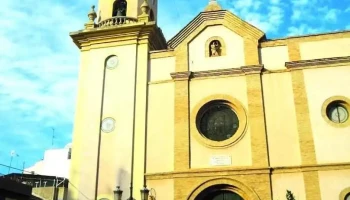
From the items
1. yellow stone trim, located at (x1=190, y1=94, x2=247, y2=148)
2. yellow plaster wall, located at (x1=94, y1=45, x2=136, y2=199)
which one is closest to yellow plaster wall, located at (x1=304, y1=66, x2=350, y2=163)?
yellow stone trim, located at (x1=190, y1=94, x2=247, y2=148)

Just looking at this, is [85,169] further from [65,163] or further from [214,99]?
[65,163]

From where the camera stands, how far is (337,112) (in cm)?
1953

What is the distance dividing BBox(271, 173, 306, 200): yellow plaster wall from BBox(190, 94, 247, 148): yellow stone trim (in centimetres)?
235

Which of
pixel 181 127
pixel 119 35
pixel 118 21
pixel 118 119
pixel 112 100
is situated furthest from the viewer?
pixel 118 21

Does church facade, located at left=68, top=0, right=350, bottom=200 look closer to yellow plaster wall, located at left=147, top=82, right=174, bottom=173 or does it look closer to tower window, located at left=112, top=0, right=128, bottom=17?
yellow plaster wall, located at left=147, top=82, right=174, bottom=173

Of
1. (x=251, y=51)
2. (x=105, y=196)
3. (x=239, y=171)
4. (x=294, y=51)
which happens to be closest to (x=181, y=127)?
(x=239, y=171)

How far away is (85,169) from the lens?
20.8 m

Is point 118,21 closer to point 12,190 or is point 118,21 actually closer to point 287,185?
point 12,190

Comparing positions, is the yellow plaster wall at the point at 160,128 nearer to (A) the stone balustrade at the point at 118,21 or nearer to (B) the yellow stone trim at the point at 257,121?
(B) the yellow stone trim at the point at 257,121

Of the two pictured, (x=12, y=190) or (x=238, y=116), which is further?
(x=238, y=116)

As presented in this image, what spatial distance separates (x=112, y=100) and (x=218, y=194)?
6822 mm

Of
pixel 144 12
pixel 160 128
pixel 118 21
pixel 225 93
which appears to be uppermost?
pixel 144 12

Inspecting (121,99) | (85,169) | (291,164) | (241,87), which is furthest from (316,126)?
(85,169)

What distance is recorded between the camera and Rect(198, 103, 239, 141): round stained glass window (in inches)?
795
